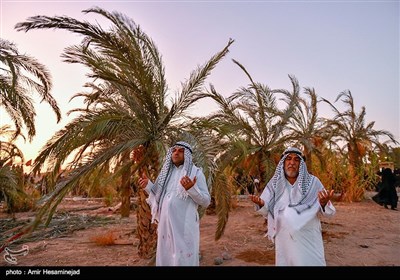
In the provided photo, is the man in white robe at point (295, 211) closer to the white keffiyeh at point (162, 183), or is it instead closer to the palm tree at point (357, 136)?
the white keffiyeh at point (162, 183)

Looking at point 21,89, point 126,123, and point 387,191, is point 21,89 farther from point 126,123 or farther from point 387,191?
point 387,191

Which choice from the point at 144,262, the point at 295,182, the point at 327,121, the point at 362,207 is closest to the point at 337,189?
the point at 362,207

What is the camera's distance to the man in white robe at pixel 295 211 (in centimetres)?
362

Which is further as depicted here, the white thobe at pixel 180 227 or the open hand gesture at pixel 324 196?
the white thobe at pixel 180 227

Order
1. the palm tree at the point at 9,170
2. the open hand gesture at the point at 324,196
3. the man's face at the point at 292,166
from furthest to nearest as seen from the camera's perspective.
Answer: the palm tree at the point at 9,170 < the man's face at the point at 292,166 < the open hand gesture at the point at 324,196

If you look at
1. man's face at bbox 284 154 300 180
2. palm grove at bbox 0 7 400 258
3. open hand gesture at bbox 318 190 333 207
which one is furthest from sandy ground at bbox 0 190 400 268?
open hand gesture at bbox 318 190 333 207

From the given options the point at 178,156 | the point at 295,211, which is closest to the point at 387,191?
the point at 295,211

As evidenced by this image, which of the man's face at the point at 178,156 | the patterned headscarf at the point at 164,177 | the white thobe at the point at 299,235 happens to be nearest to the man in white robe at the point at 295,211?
the white thobe at the point at 299,235

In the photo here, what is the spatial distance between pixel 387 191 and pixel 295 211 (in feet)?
39.4

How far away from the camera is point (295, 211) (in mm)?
3730

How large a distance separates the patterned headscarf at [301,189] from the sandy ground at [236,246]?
106 inches

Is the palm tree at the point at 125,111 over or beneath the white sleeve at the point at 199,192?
over

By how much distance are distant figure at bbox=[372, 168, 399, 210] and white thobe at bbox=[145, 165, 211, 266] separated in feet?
38.4

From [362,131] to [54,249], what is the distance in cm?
1475
